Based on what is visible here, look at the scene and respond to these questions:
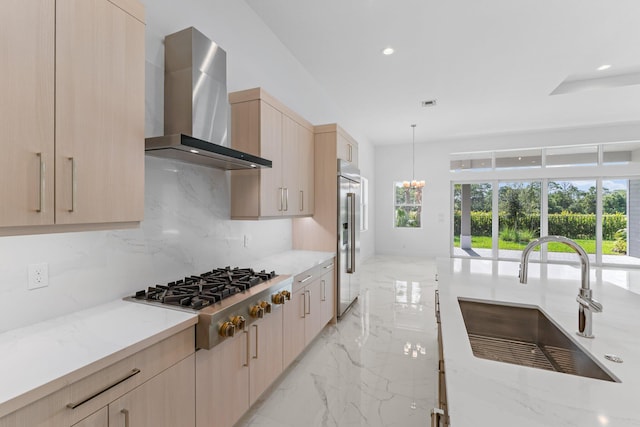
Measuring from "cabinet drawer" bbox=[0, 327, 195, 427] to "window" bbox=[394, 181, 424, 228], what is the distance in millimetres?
7937

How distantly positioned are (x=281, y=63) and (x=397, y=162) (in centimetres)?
590

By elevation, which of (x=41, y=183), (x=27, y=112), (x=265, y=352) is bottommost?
(x=265, y=352)

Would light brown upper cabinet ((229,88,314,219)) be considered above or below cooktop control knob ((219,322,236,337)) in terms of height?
above

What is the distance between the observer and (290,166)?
300 centimetres

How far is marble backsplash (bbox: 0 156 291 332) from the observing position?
133cm

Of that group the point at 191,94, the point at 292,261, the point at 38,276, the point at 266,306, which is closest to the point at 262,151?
the point at 191,94

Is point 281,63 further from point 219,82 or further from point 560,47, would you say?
point 560,47

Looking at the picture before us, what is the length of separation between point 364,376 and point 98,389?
2019mm

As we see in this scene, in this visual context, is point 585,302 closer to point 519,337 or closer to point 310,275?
point 519,337

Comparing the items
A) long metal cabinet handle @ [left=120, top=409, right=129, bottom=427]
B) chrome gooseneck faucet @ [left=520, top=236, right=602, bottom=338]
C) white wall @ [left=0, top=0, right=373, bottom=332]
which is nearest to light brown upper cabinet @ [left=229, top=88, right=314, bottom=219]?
white wall @ [left=0, top=0, right=373, bottom=332]

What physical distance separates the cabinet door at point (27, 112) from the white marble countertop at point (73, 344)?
19.1 inches

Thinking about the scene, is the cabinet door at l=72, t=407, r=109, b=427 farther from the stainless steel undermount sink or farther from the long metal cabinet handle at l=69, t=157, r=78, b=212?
the stainless steel undermount sink

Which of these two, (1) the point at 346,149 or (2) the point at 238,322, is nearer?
(2) the point at 238,322

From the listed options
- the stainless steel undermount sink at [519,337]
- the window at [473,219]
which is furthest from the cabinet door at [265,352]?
the window at [473,219]
